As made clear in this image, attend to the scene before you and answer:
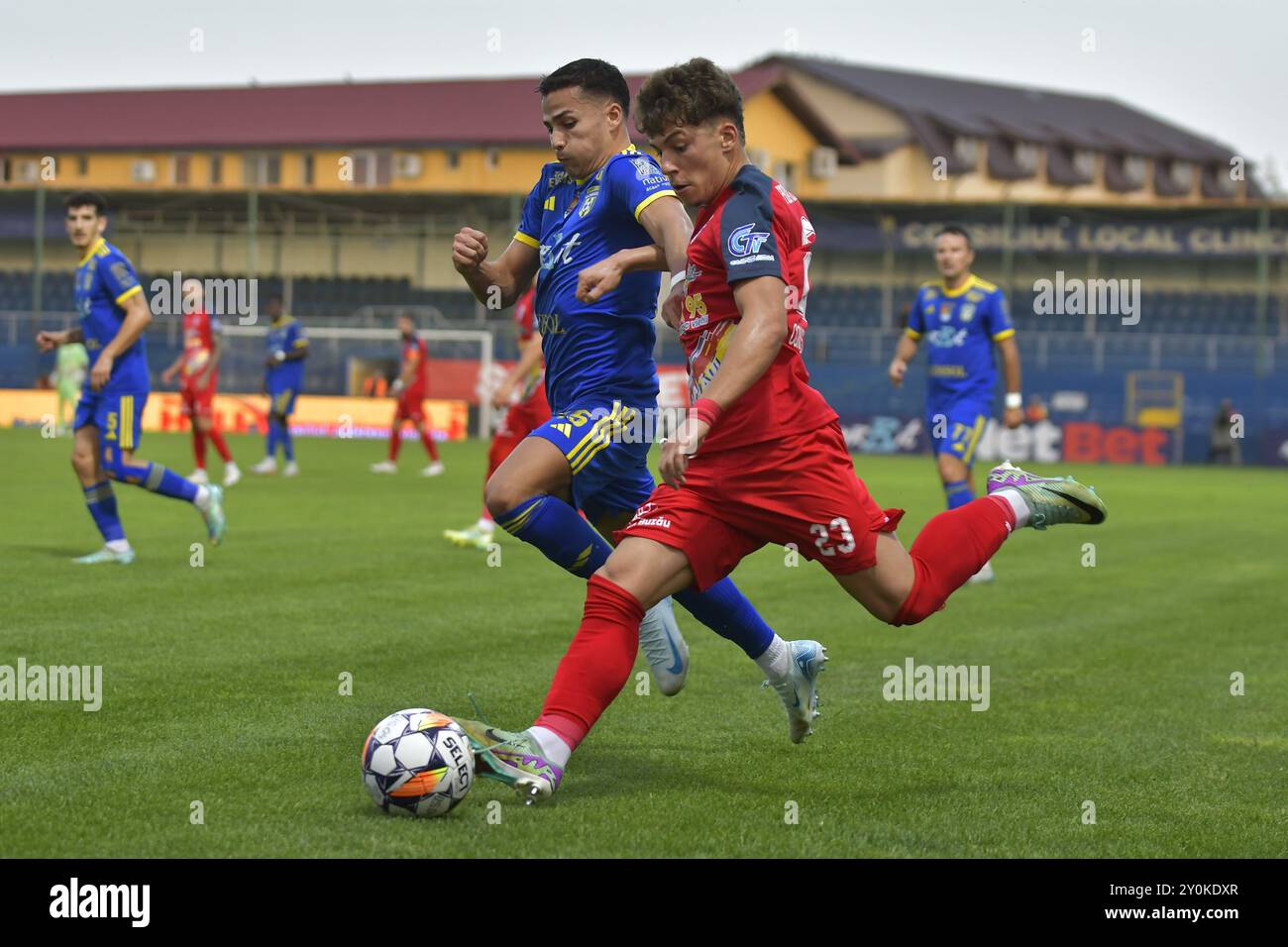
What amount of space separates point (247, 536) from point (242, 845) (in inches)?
387

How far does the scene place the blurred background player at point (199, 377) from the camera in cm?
2058

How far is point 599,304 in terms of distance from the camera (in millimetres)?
6570

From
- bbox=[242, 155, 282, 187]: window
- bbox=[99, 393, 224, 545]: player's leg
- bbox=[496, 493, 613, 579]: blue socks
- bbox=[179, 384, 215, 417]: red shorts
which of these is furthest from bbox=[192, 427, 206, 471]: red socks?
bbox=[242, 155, 282, 187]: window

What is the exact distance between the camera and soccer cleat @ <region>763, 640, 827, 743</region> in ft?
20.1

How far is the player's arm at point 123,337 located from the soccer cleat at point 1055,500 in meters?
6.77

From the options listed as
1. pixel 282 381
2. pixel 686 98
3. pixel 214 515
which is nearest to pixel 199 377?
pixel 282 381

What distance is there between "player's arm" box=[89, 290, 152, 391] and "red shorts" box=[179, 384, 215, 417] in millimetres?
8976

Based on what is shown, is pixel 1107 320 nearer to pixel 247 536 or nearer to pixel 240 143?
pixel 240 143

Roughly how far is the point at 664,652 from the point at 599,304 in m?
1.32

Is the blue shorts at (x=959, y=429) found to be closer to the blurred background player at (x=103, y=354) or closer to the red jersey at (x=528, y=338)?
the red jersey at (x=528, y=338)

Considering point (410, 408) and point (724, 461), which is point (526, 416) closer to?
point (724, 461)

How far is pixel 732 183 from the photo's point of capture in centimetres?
538
